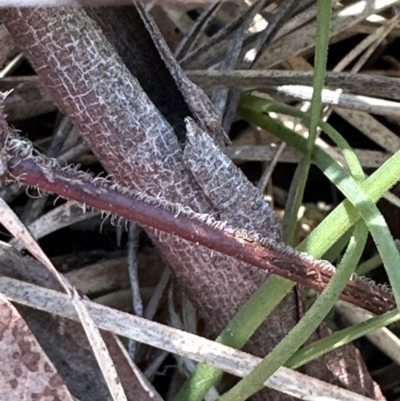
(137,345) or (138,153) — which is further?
(137,345)

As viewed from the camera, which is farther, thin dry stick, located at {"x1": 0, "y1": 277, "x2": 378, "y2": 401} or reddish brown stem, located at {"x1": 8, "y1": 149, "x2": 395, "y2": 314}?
thin dry stick, located at {"x1": 0, "y1": 277, "x2": 378, "y2": 401}

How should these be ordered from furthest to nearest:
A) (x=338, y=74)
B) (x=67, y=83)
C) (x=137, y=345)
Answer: (x=338, y=74) → (x=137, y=345) → (x=67, y=83)

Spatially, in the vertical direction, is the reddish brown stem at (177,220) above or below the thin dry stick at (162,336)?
above

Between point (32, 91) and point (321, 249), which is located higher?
point (32, 91)

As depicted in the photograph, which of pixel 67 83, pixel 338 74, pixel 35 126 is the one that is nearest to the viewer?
pixel 67 83

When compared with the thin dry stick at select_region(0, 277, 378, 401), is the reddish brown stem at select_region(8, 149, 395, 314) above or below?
above

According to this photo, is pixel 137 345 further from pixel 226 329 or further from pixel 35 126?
pixel 35 126

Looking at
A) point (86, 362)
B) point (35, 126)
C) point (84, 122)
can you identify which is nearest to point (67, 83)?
point (84, 122)

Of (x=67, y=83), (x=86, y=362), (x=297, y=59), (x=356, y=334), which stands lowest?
(x=86, y=362)

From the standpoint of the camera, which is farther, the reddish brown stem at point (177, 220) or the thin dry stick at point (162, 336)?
the thin dry stick at point (162, 336)
